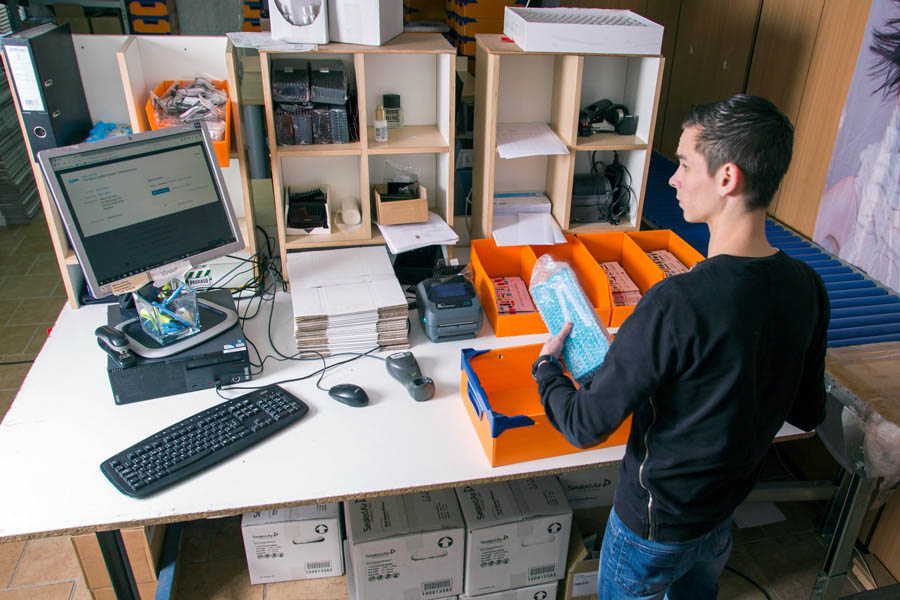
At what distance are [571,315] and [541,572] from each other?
2.87 ft

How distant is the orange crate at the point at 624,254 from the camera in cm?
222

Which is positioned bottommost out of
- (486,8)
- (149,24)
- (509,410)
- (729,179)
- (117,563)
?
(117,563)

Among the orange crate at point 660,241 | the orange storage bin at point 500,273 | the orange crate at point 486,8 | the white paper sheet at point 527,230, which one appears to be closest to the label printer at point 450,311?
the orange storage bin at point 500,273

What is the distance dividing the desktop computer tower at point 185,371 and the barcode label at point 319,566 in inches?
28.5

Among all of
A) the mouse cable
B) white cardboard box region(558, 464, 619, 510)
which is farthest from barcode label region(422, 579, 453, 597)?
the mouse cable

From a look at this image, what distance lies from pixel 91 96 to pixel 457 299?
140 cm

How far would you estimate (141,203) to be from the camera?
1818 millimetres

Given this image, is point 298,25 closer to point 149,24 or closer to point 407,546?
point 407,546

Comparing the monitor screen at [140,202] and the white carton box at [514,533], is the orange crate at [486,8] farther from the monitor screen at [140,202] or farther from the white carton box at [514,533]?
the white carton box at [514,533]

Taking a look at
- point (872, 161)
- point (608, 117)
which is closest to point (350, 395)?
point (608, 117)

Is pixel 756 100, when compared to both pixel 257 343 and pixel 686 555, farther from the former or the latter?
pixel 257 343

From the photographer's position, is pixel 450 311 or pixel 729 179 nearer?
pixel 729 179

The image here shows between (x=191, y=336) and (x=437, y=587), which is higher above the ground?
(x=191, y=336)

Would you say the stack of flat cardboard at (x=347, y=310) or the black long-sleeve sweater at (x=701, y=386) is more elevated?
the black long-sleeve sweater at (x=701, y=386)
